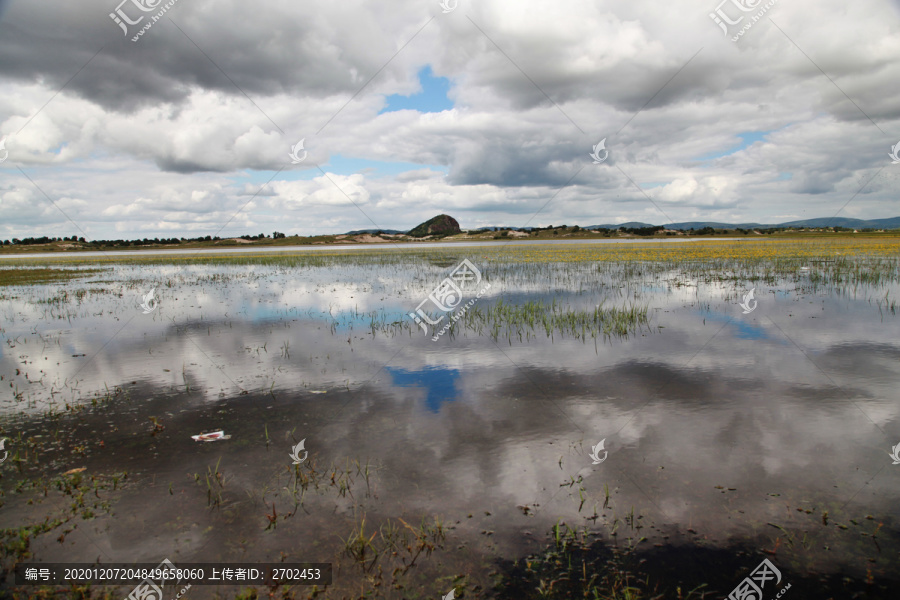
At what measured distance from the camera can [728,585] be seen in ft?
15.0

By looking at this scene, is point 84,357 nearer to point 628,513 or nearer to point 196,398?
point 196,398

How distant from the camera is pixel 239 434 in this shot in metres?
8.17

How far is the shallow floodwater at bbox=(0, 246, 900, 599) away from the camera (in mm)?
5297

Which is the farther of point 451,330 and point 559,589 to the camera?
point 451,330

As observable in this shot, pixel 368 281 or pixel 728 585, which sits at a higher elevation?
pixel 368 281

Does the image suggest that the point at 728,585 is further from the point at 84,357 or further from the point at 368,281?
the point at 368,281

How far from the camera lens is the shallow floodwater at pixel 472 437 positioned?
5297 millimetres

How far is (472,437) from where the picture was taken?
7.88 meters

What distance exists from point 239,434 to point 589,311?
14444mm

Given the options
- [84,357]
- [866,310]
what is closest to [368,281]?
[84,357]

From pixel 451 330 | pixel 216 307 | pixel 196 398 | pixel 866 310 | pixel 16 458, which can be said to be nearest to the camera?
pixel 16 458

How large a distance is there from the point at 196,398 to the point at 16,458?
10.4ft

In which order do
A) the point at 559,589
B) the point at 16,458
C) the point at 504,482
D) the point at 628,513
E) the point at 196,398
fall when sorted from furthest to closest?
the point at 196,398 < the point at 16,458 < the point at 504,482 < the point at 628,513 < the point at 559,589

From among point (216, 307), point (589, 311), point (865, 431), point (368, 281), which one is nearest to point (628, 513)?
point (865, 431)
